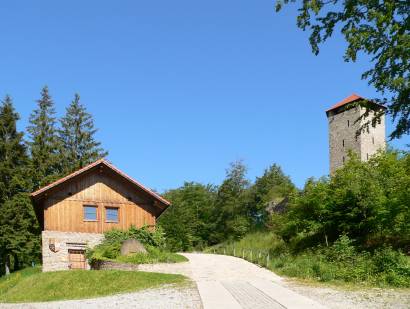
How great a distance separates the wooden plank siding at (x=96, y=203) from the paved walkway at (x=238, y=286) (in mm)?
6355

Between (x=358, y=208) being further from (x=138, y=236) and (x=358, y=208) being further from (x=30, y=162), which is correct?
(x=30, y=162)

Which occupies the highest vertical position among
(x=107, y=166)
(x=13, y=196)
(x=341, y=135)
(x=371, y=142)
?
(x=341, y=135)

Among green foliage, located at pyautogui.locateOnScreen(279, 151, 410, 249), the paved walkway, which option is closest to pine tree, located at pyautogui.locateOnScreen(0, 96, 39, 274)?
the paved walkway

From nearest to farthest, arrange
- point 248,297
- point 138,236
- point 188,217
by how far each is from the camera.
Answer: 1. point 248,297
2. point 138,236
3. point 188,217

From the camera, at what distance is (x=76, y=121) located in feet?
174

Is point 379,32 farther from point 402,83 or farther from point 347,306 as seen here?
point 347,306

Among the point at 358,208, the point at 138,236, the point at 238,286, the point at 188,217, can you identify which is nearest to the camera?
the point at 238,286

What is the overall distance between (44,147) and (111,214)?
2198 cm

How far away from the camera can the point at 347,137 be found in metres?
58.1

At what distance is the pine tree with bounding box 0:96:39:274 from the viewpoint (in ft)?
135

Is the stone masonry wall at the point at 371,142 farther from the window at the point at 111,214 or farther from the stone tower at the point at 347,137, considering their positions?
the window at the point at 111,214

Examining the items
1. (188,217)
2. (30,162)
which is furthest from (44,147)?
(188,217)

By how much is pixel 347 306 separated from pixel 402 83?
6153mm

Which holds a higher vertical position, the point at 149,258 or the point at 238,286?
the point at 149,258
